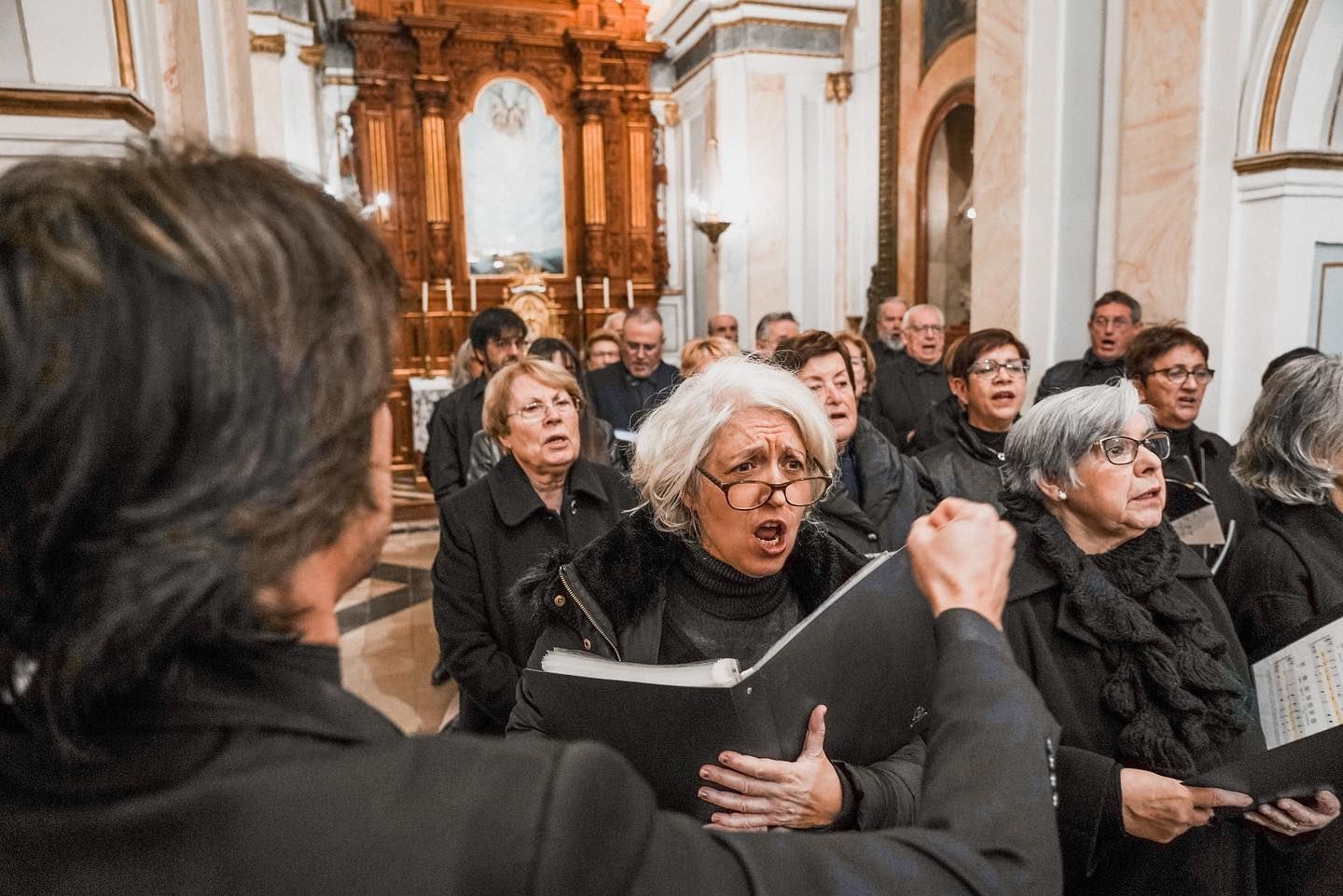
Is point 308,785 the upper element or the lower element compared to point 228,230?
lower

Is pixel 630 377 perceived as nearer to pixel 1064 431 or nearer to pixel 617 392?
pixel 617 392

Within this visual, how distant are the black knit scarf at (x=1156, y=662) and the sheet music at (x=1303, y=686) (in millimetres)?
52

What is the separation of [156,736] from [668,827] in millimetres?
388

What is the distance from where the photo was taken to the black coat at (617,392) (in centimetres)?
552

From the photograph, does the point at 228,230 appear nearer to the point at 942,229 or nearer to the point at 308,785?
the point at 308,785

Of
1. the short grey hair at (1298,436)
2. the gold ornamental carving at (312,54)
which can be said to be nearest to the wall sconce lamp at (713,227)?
the gold ornamental carving at (312,54)

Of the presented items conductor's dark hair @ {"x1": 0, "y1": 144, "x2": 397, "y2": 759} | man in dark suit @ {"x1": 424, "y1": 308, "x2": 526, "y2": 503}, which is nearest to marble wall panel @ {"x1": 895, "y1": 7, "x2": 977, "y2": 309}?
man in dark suit @ {"x1": 424, "y1": 308, "x2": 526, "y2": 503}

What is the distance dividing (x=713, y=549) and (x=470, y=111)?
11.1 meters

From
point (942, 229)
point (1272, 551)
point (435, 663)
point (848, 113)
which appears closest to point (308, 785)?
point (1272, 551)

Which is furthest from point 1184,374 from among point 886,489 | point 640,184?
point 640,184

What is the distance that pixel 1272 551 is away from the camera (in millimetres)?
2086

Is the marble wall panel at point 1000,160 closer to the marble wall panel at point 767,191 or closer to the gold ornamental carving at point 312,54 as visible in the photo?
the marble wall panel at point 767,191

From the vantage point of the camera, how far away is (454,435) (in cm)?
470

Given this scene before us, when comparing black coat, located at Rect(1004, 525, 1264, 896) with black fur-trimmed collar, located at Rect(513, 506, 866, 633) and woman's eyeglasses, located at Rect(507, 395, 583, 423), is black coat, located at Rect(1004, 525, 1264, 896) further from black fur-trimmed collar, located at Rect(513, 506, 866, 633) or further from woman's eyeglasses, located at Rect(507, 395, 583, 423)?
woman's eyeglasses, located at Rect(507, 395, 583, 423)
